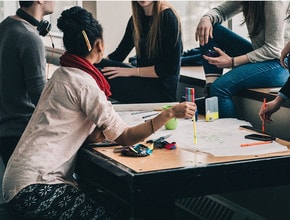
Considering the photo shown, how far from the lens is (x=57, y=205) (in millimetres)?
2059

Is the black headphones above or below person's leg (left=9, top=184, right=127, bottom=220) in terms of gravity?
above

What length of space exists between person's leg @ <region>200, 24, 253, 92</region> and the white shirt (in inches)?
37.8

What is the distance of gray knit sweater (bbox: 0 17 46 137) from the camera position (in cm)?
269

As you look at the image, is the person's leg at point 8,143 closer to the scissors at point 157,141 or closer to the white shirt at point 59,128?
the white shirt at point 59,128

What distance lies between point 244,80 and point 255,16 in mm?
297

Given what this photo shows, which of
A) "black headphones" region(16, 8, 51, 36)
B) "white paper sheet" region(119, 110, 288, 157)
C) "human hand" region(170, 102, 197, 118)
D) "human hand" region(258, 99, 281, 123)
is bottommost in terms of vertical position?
"white paper sheet" region(119, 110, 288, 157)

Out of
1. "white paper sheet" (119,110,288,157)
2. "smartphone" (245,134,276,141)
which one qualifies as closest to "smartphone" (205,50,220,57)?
"white paper sheet" (119,110,288,157)

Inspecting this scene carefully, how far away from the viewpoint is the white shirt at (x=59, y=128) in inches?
83.4

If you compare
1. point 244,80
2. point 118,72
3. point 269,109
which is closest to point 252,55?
point 244,80

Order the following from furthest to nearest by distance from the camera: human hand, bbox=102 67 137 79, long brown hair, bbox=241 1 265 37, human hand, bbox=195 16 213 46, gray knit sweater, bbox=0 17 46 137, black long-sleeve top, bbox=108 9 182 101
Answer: human hand, bbox=102 67 137 79, black long-sleeve top, bbox=108 9 182 101, human hand, bbox=195 16 213 46, long brown hair, bbox=241 1 265 37, gray knit sweater, bbox=0 17 46 137

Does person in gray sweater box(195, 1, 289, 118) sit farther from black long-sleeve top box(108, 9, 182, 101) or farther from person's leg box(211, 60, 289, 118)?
black long-sleeve top box(108, 9, 182, 101)

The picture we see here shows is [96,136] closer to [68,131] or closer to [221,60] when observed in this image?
[68,131]

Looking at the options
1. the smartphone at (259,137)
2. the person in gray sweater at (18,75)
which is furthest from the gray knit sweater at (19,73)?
the smartphone at (259,137)

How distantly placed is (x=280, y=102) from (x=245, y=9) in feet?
2.00
